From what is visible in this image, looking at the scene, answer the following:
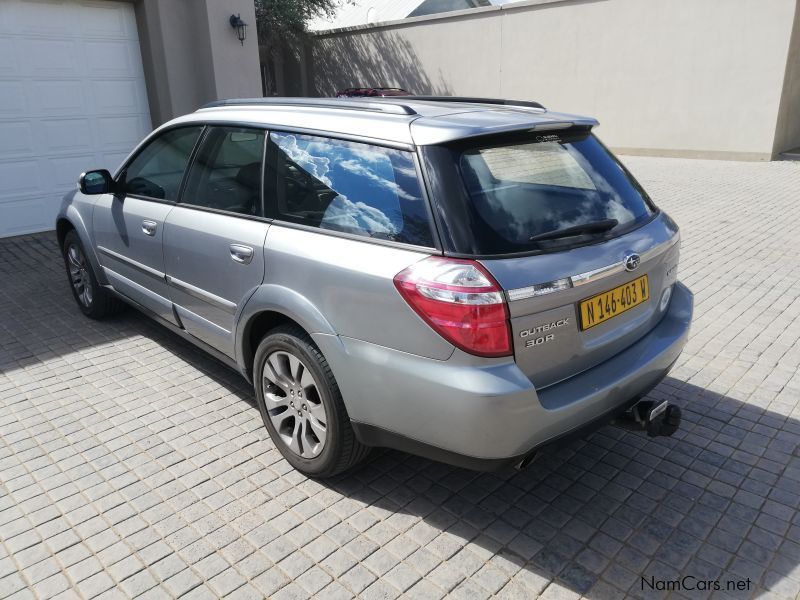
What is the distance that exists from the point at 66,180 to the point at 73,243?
148 inches

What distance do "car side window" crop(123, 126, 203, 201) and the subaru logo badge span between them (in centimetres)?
259

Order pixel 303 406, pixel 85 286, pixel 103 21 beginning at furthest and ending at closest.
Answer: pixel 103 21 → pixel 85 286 → pixel 303 406

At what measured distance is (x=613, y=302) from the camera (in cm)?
272

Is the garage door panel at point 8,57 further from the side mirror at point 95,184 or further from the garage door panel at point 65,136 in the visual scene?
the side mirror at point 95,184

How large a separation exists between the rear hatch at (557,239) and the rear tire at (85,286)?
140 inches

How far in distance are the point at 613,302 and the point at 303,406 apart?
151 centimetres

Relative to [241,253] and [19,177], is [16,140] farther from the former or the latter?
[241,253]

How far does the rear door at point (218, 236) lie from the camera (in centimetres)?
325

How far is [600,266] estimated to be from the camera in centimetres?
263

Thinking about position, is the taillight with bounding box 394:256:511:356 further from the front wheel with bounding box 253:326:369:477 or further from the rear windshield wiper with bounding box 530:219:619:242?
the front wheel with bounding box 253:326:369:477

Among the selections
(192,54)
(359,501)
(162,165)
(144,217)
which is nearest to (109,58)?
(192,54)

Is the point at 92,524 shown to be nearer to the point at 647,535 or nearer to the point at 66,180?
the point at 647,535

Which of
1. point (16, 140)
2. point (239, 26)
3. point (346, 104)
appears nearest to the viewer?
point (346, 104)

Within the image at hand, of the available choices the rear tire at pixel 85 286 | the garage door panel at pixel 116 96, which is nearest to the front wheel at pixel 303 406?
the rear tire at pixel 85 286
